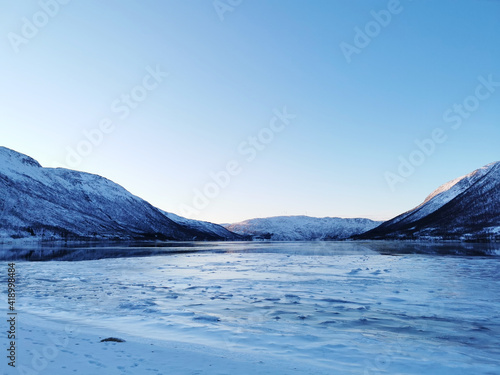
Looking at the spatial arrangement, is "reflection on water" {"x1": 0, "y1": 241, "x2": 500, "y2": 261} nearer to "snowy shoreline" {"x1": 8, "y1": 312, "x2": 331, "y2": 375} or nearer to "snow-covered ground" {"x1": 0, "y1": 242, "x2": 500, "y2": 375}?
"snow-covered ground" {"x1": 0, "y1": 242, "x2": 500, "y2": 375}

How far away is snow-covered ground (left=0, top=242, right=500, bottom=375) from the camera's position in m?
8.91

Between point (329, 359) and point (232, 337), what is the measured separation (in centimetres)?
353

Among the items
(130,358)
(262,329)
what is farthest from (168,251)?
(130,358)

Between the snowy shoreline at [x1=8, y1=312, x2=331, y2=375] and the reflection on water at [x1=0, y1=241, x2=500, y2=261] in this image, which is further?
the reflection on water at [x1=0, y1=241, x2=500, y2=261]

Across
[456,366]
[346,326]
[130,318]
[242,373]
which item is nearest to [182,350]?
[242,373]

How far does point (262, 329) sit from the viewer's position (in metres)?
12.6

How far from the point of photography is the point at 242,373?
27.1 ft

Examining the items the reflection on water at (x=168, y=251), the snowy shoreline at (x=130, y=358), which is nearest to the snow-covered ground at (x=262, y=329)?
the snowy shoreline at (x=130, y=358)

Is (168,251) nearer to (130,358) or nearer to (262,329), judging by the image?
(262,329)

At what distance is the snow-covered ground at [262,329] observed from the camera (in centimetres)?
891

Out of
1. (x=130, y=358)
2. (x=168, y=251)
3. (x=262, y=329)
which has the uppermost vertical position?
(x=130, y=358)

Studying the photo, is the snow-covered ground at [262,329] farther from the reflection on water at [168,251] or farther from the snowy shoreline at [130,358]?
the reflection on water at [168,251]

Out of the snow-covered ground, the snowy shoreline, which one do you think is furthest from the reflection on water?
the snowy shoreline

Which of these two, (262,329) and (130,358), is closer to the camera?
(130,358)
